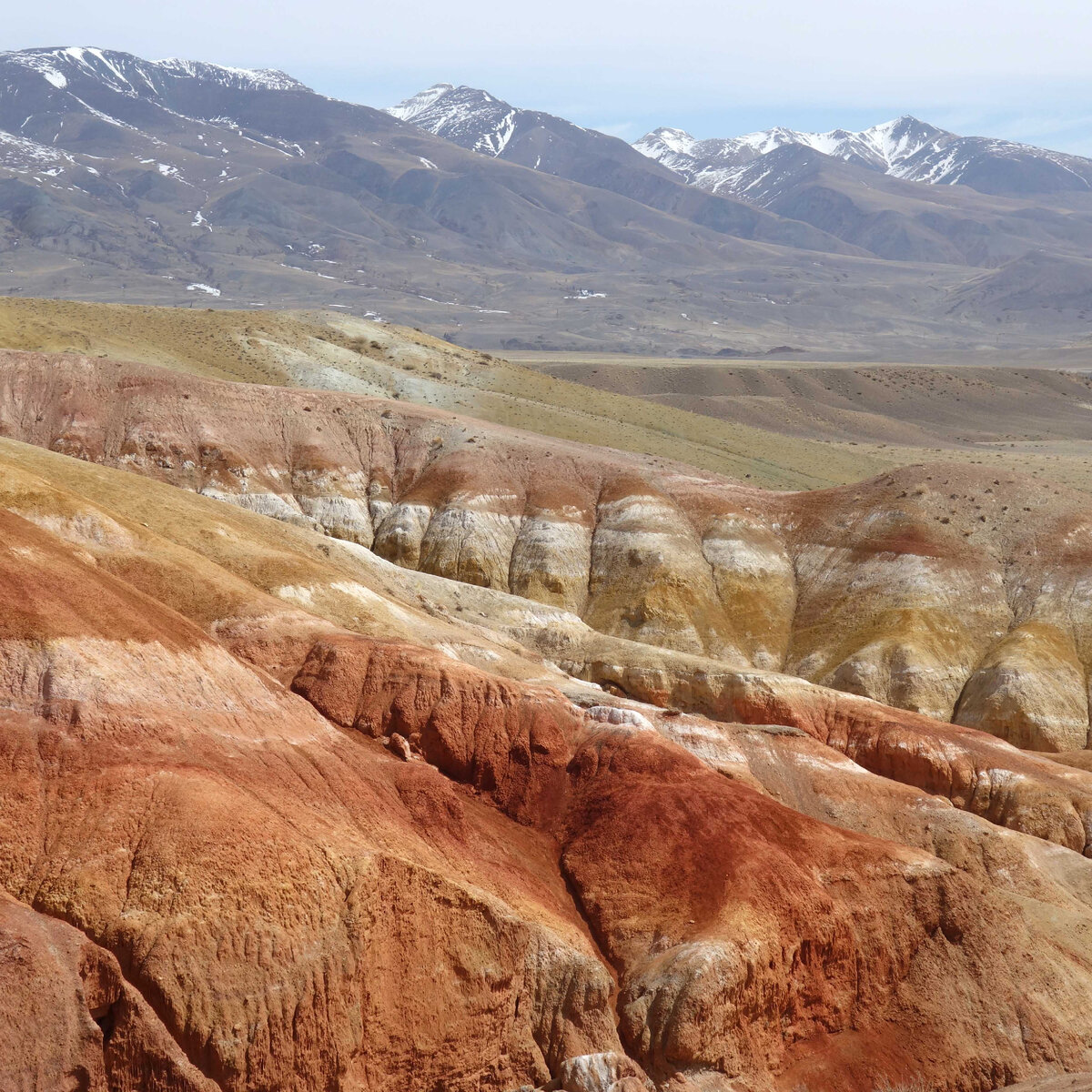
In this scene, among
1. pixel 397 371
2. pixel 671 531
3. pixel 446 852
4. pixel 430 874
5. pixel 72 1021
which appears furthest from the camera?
pixel 397 371

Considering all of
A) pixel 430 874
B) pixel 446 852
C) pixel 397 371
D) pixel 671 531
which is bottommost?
pixel 671 531

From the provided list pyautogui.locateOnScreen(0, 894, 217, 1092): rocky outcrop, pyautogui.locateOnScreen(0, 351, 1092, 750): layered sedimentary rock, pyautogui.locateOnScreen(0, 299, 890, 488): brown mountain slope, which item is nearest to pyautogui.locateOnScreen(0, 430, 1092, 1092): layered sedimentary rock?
pyautogui.locateOnScreen(0, 894, 217, 1092): rocky outcrop

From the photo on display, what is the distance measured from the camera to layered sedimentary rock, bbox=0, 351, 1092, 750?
77.4 m

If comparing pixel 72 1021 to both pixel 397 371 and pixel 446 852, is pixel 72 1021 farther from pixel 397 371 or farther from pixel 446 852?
pixel 397 371

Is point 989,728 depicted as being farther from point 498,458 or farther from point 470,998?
point 470,998

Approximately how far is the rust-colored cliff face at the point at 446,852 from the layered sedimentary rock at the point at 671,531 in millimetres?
16859

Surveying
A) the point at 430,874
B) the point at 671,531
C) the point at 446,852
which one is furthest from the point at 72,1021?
the point at 671,531

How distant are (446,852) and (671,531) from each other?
A: 5562 cm

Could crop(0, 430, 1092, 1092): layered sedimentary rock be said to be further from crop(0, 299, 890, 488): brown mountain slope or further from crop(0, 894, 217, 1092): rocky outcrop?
crop(0, 299, 890, 488): brown mountain slope

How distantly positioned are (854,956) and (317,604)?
2591 centimetres

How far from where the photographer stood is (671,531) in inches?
3511

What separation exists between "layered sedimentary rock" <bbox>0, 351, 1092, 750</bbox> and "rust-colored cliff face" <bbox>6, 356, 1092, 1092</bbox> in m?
16.9

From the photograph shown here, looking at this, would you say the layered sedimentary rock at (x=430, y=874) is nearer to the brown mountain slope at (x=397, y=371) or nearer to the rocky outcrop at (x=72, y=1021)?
the rocky outcrop at (x=72, y=1021)

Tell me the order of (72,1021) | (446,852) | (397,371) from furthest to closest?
(397,371) → (446,852) → (72,1021)
